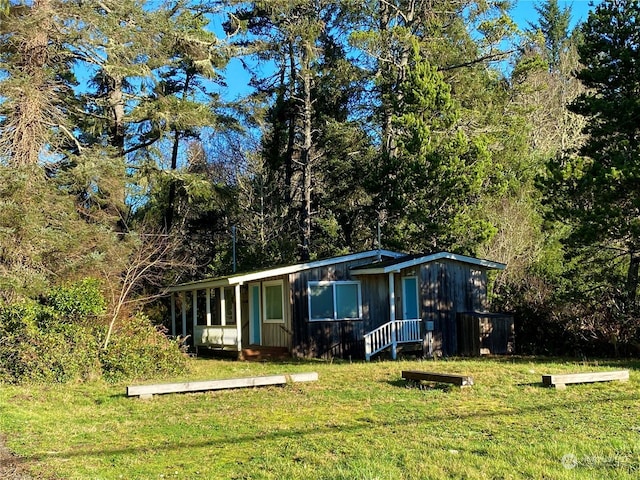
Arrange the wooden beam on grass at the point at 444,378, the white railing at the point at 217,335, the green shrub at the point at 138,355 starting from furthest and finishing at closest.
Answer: the white railing at the point at 217,335 < the green shrub at the point at 138,355 < the wooden beam on grass at the point at 444,378

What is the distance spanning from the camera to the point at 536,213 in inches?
893

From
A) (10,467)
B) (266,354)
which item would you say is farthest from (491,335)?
(10,467)

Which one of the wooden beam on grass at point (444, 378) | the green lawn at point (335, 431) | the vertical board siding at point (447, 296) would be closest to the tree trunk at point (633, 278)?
the vertical board siding at point (447, 296)

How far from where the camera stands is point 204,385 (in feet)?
33.3

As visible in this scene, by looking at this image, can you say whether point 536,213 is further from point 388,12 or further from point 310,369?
point 310,369

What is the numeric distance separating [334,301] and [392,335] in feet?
6.68

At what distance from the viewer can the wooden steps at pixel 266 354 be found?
57.8ft

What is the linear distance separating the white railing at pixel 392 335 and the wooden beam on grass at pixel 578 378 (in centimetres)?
711

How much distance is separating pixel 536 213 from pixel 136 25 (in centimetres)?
1501

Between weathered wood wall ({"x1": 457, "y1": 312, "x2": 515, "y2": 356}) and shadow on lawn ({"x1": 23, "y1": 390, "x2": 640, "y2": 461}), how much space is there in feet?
27.7

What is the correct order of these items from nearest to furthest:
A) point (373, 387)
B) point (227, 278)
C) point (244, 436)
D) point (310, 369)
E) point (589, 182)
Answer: point (244, 436), point (373, 387), point (310, 369), point (589, 182), point (227, 278)

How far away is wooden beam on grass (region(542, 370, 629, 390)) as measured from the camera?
960cm

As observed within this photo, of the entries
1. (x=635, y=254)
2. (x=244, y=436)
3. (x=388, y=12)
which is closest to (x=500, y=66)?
(x=388, y=12)

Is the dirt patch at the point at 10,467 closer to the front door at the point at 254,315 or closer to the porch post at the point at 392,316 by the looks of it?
the porch post at the point at 392,316
